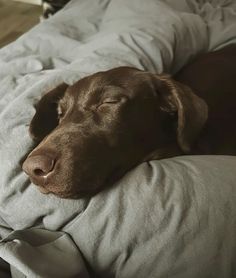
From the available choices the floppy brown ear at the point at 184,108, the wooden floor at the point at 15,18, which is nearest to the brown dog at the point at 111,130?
the floppy brown ear at the point at 184,108

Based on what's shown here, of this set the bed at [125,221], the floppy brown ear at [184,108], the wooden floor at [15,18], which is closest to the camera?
the bed at [125,221]

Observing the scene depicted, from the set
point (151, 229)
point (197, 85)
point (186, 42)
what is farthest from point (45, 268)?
point (186, 42)

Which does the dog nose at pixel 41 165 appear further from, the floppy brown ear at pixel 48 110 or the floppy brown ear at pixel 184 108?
the floppy brown ear at pixel 184 108

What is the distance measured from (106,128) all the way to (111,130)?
12 mm

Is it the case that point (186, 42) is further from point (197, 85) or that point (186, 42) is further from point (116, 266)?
point (116, 266)

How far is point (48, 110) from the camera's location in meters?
1.29

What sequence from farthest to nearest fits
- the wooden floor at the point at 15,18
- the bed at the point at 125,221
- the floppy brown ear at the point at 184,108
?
1. the wooden floor at the point at 15,18
2. the floppy brown ear at the point at 184,108
3. the bed at the point at 125,221

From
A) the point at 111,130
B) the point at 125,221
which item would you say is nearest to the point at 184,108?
the point at 111,130

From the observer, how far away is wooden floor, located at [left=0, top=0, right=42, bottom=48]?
303 centimetres

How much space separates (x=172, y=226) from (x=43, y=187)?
28 centimetres

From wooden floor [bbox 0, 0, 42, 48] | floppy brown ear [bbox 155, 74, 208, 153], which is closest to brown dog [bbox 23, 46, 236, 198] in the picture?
floppy brown ear [bbox 155, 74, 208, 153]

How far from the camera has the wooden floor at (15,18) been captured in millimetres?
3026

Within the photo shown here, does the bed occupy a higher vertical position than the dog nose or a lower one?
lower

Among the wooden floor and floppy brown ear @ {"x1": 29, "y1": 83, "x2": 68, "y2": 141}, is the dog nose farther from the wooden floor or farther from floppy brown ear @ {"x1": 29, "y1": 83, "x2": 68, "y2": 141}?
the wooden floor
